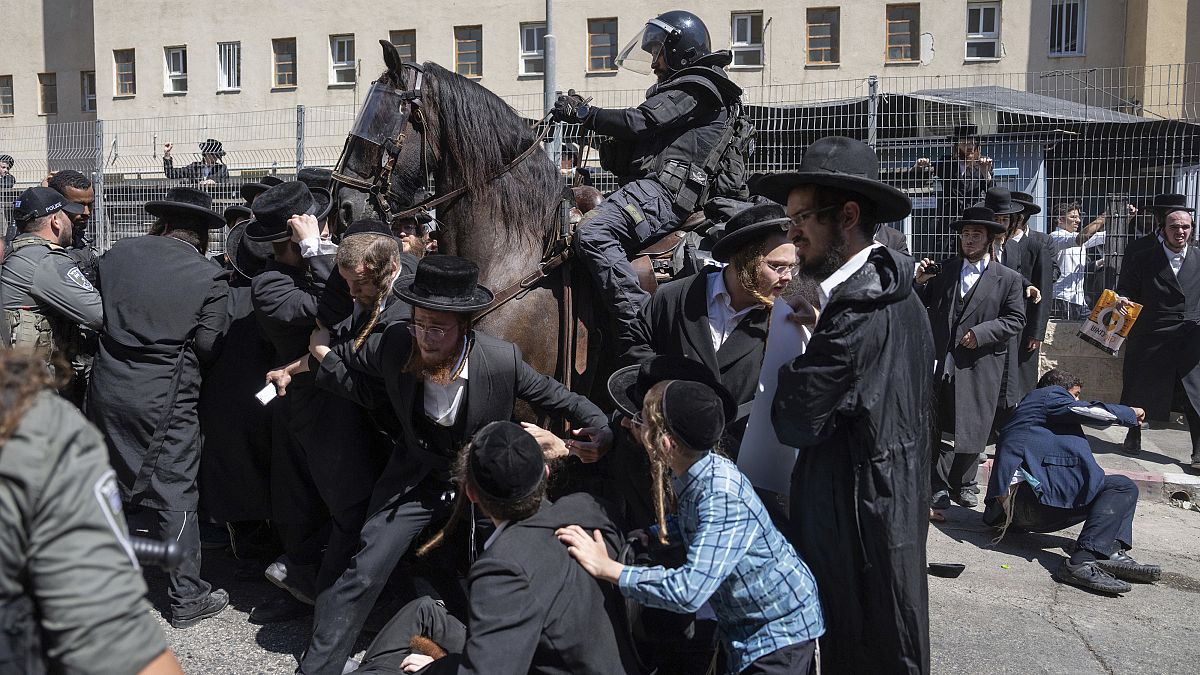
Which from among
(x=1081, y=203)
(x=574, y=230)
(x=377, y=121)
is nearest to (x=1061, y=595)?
(x=574, y=230)

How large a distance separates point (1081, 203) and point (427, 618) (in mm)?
8595

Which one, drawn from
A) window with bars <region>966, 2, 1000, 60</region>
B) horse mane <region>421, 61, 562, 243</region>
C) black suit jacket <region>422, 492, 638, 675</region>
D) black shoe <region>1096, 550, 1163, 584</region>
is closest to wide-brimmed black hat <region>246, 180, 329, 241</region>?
horse mane <region>421, 61, 562, 243</region>

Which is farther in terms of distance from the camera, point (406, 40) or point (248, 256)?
point (406, 40)

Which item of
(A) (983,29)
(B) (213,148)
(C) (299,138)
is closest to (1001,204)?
(C) (299,138)

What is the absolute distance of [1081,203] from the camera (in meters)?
9.81

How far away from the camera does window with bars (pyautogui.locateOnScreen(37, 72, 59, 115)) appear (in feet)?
109

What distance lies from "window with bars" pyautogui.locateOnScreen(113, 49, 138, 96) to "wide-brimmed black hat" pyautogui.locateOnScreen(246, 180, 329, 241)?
29799 mm

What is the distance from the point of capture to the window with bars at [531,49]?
27188 millimetres

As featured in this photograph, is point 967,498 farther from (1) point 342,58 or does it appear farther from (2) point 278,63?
(2) point 278,63

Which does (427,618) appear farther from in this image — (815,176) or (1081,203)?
(1081,203)

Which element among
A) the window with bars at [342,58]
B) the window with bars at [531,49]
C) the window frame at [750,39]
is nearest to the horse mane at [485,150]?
the window frame at [750,39]

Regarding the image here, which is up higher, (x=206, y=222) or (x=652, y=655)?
(x=206, y=222)

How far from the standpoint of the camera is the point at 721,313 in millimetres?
4094

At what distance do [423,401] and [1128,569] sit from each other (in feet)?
13.3
